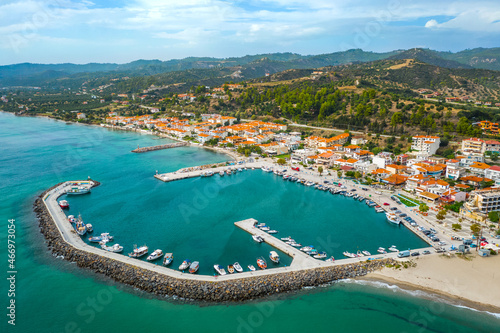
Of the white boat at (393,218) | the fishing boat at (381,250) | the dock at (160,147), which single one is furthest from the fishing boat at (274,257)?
the dock at (160,147)

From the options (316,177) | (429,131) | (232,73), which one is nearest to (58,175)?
(316,177)

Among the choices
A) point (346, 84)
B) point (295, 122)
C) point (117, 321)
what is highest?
point (346, 84)

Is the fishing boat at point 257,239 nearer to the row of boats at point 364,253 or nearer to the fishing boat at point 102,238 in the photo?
the row of boats at point 364,253

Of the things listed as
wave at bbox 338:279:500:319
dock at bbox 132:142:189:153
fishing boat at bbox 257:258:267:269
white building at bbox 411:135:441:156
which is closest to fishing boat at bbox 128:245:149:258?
fishing boat at bbox 257:258:267:269

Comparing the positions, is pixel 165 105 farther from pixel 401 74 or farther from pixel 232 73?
pixel 232 73

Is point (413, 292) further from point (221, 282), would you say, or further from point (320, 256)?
point (221, 282)
